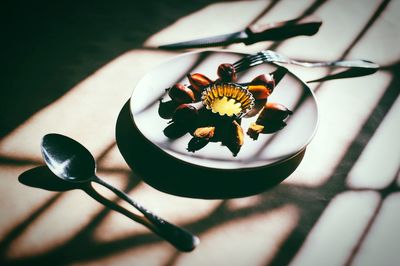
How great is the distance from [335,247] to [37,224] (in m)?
0.48

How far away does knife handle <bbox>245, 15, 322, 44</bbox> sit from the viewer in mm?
941

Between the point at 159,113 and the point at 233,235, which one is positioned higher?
the point at 159,113

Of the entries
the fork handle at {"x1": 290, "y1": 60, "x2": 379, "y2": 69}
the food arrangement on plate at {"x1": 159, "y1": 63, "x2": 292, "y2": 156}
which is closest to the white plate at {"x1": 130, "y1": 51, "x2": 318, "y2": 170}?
the food arrangement on plate at {"x1": 159, "y1": 63, "x2": 292, "y2": 156}

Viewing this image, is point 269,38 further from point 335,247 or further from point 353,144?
point 335,247

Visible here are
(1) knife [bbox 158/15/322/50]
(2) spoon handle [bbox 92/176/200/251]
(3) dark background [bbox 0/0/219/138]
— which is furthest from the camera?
(1) knife [bbox 158/15/322/50]

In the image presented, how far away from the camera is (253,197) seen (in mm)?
620

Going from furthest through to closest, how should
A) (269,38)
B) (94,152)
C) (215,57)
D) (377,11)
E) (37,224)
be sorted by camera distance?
(377,11) → (269,38) → (215,57) → (94,152) → (37,224)

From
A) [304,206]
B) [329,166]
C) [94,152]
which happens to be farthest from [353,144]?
[94,152]

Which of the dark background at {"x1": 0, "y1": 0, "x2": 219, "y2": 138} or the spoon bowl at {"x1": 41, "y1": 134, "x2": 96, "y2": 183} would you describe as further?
the dark background at {"x1": 0, "y1": 0, "x2": 219, "y2": 138}

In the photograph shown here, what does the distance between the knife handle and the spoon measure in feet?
1.79

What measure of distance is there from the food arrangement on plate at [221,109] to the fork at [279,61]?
0.18ft

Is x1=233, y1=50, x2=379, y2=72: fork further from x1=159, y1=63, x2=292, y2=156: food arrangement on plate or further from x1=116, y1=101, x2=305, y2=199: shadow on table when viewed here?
x1=116, y1=101, x2=305, y2=199: shadow on table

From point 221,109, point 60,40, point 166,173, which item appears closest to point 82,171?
point 166,173

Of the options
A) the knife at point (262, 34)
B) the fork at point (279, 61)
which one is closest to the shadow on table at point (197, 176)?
the fork at point (279, 61)
